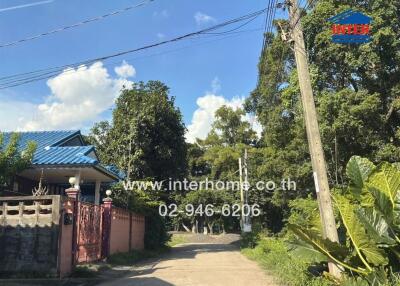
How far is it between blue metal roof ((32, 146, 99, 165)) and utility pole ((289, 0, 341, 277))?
8.77 m

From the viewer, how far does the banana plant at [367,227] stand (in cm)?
874

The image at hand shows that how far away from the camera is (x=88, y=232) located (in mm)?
14953

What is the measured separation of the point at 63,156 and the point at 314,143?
33.8 feet

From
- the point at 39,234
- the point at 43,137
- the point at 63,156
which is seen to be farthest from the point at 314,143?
the point at 43,137

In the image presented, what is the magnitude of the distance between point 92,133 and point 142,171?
835cm

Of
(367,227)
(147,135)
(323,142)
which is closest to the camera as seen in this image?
(367,227)

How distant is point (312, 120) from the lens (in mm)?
10203

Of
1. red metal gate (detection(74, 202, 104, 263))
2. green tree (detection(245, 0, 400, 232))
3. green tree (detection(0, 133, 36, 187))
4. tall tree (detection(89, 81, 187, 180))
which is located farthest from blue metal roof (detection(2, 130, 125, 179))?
green tree (detection(245, 0, 400, 232))

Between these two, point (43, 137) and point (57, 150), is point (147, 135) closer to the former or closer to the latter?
point (43, 137)

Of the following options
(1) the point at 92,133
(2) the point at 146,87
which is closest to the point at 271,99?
(2) the point at 146,87

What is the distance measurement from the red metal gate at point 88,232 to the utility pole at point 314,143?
6.74 m

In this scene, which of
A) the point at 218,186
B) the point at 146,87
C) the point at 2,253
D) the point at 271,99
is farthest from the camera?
the point at 218,186

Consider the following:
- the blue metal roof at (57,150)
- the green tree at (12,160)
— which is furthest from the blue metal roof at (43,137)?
the green tree at (12,160)

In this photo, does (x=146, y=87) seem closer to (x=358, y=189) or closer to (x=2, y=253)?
(x=2, y=253)
